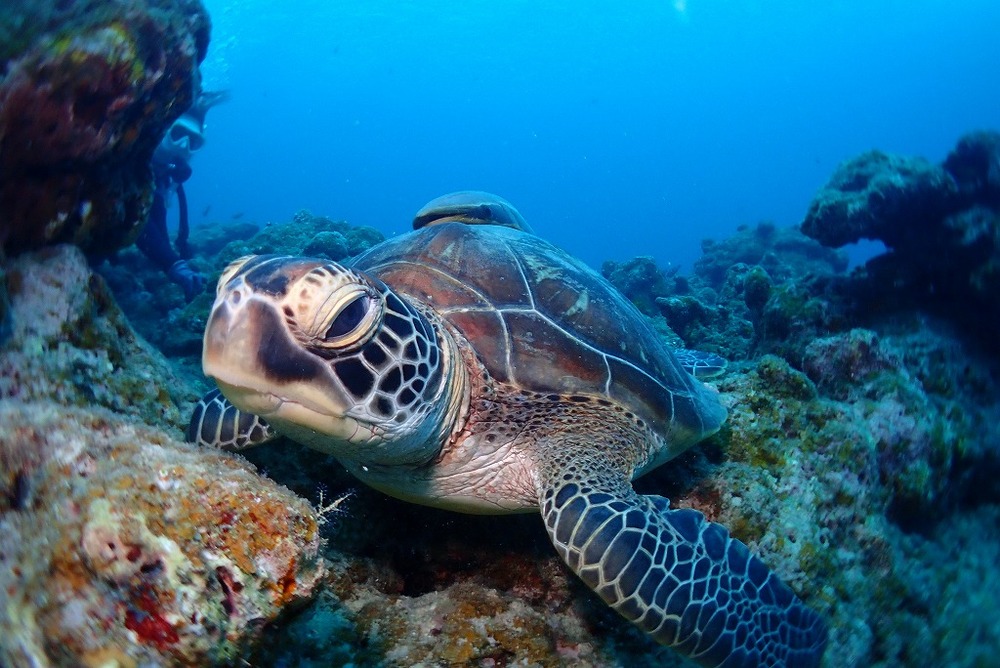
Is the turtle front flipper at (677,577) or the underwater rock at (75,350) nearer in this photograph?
the turtle front flipper at (677,577)

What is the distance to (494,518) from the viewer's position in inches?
117

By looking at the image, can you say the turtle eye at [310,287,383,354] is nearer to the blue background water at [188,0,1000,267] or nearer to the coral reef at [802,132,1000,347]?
the coral reef at [802,132,1000,347]

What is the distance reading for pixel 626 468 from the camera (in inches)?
102

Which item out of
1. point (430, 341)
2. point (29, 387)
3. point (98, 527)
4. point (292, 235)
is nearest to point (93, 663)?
point (98, 527)

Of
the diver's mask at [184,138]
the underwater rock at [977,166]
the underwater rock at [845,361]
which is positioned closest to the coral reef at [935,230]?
the underwater rock at [977,166]


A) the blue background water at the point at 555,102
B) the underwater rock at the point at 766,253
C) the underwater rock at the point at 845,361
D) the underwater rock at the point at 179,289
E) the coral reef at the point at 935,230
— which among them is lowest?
the underwater rock at the point at 179,289

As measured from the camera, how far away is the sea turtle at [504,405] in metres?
1.74

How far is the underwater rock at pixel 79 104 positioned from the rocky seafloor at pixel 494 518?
0.48m

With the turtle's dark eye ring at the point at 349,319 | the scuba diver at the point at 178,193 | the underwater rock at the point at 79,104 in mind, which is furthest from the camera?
the scuba diver at the point at 178,193

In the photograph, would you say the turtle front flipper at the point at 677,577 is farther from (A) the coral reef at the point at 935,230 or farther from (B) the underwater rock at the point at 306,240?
(B) the underwater rock at the point at 306,240

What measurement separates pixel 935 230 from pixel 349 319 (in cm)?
617

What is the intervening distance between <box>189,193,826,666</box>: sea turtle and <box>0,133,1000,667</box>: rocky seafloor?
331mm

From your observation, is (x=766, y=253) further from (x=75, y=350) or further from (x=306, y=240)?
(x=75, y=350)

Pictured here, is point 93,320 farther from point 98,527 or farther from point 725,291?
point 725,291
